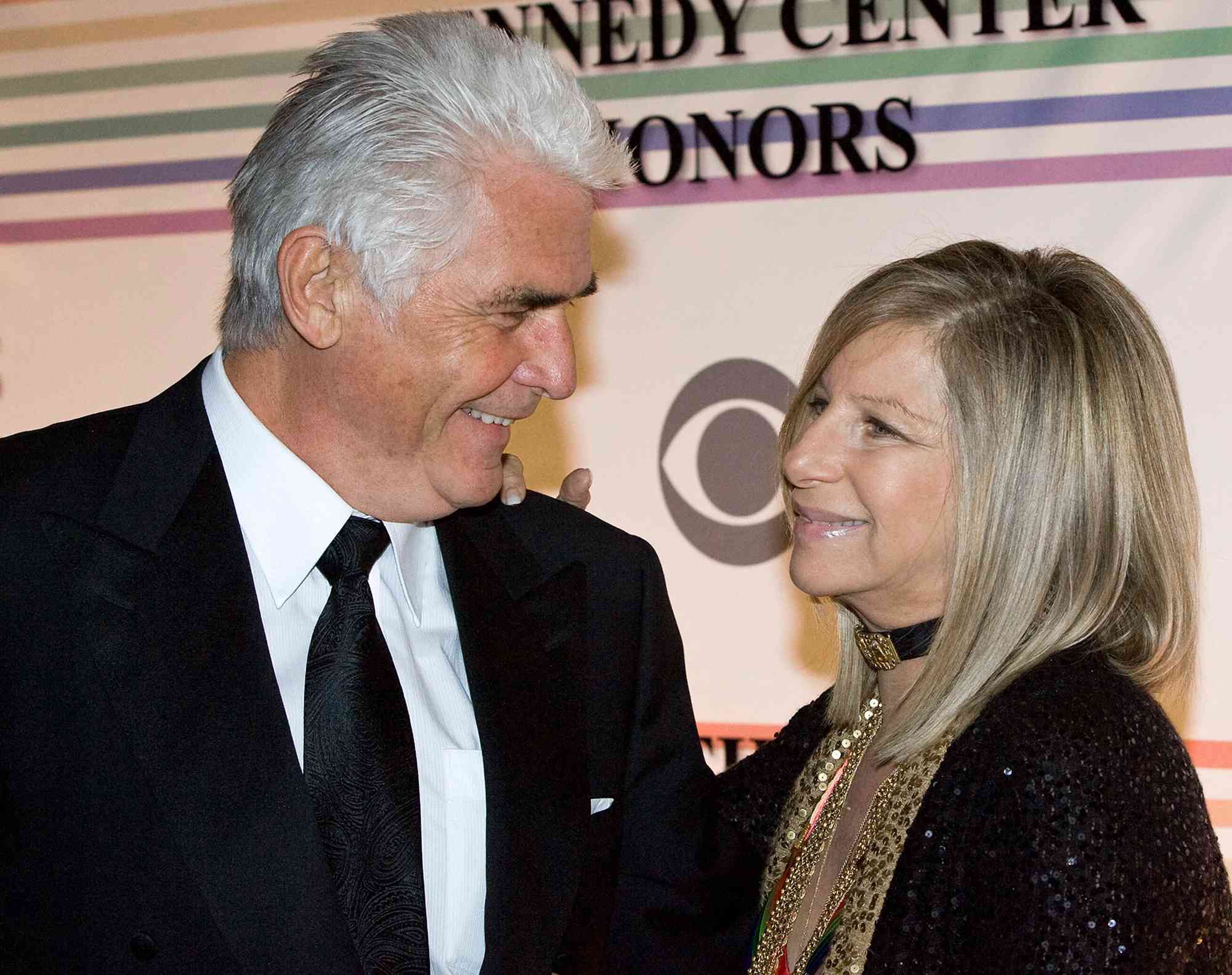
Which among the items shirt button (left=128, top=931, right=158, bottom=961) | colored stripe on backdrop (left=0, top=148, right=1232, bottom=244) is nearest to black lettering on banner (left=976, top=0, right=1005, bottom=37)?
colored stripe on backdrop (left=0, top=148, right=1232, bottom=244)

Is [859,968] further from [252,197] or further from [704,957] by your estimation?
[252,197]

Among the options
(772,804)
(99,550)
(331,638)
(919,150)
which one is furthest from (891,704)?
(919,150)

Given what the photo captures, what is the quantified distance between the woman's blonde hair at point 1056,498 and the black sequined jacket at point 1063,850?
0.06 metres

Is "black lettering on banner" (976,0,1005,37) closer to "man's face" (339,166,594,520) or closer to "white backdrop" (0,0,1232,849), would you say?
"white backdrop" (0,0,1232,849)

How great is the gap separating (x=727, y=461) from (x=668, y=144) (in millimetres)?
754

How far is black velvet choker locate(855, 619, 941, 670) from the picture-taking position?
179 centimetres

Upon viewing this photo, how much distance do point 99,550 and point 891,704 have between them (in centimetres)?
103

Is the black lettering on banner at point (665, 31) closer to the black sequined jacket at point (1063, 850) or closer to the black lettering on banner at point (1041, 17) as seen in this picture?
the black lettering on banner at point (1041, 17)

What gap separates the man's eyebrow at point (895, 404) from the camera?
1688mm

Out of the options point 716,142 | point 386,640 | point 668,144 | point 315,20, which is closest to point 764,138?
point 716,142

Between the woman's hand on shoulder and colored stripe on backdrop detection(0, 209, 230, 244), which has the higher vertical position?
colored stripe on backdrop detection(0, 209, 230, 244)

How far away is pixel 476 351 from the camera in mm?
1652

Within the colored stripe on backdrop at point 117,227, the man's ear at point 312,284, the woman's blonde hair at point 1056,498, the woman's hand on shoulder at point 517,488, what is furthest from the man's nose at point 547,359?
the colored stripe on backdrop at point 117,227

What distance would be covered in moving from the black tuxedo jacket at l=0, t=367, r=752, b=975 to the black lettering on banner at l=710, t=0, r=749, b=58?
1.76 meters
